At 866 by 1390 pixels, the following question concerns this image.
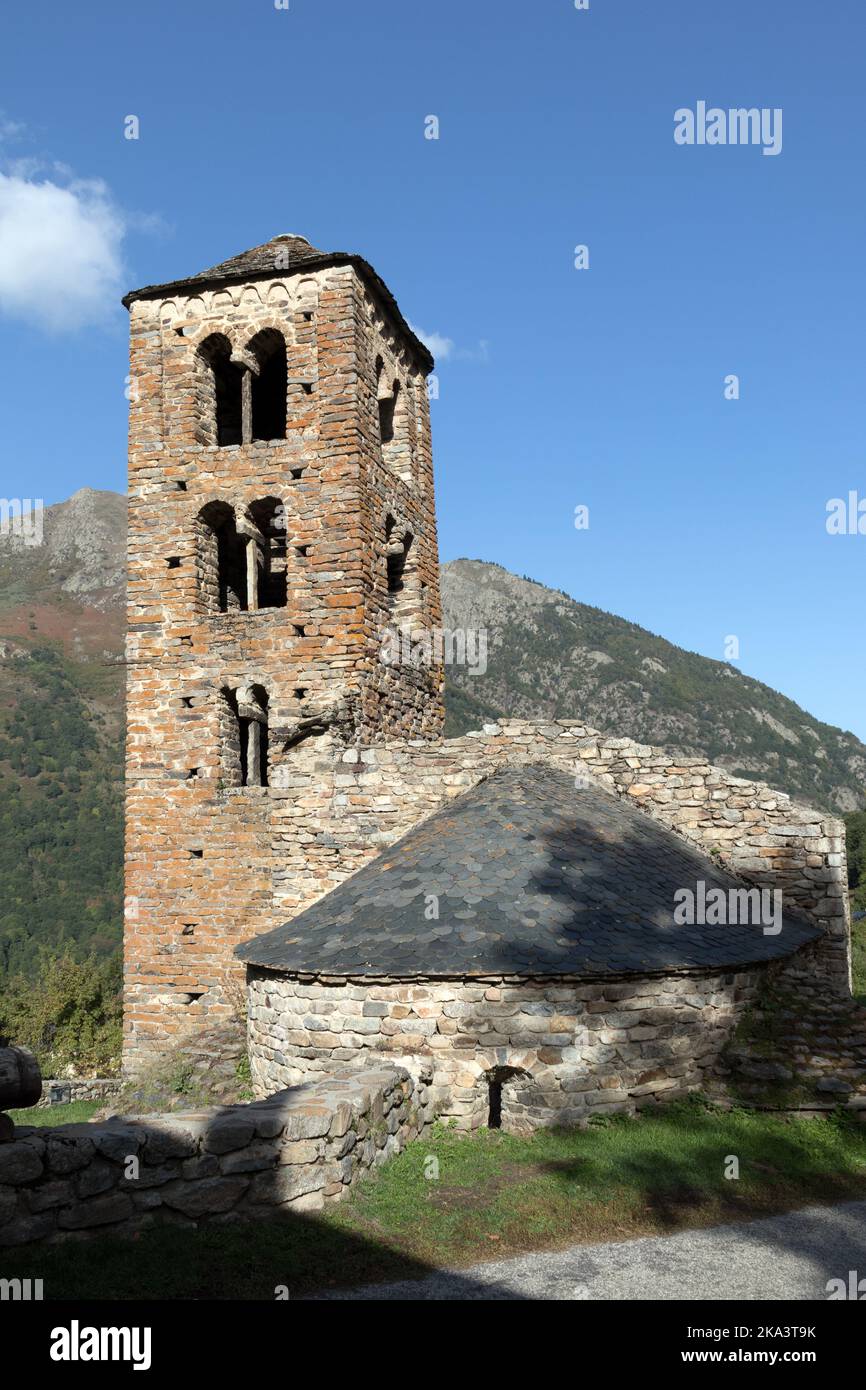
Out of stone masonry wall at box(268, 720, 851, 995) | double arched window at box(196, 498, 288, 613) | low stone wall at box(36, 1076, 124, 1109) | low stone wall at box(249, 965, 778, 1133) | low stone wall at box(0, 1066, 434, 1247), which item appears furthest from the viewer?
low stone wall at box(36, 1076, 124, 1109)

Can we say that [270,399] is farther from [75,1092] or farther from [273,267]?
[75,1092]

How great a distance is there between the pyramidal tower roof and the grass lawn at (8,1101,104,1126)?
44.4ft

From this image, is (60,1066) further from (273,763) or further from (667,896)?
(667,896)

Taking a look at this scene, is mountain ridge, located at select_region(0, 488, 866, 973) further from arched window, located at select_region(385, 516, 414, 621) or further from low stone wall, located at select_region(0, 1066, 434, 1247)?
low stone wall, located at select_region(0, 1066, 434, 1247)

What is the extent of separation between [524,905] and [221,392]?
12.4 meters

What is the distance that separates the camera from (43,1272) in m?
5.14

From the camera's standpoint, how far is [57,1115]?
1559 centimetres

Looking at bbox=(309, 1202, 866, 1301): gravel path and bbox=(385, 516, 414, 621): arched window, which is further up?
bbox=(385, 516, 414, 621): arched window

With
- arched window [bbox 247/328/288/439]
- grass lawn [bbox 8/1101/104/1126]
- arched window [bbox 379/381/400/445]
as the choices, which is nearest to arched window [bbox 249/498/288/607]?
arched window [bbox 247/328/288/439]

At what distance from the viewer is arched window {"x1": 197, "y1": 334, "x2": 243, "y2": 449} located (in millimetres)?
16641

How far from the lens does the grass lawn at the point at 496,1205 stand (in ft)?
17.6

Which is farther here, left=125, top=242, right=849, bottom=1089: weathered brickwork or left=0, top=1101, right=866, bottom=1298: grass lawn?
left=125, top=242, right=849, bottom=1089: weathered brickwork

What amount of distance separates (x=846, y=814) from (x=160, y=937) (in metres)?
72.1
